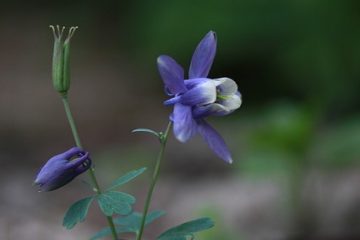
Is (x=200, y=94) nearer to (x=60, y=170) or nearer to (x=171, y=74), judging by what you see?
(x=171, y=74)

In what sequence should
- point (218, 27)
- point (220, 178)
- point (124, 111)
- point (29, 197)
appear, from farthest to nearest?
point (124, 111) → point (218, 27) → point (220, 178) → point (29, 197)

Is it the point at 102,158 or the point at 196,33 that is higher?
the point at 196,33

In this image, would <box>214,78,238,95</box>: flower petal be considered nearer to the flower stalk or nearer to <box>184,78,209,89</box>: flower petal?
<box>184,78,209,89</box>: flower petal

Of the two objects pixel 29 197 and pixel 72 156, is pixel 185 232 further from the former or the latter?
pixel 29 197

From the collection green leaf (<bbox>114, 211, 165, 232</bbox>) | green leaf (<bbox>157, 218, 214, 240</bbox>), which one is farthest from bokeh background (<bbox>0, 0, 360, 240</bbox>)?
green leaf (<bbox>157, 218, 214, 240</bbox>)

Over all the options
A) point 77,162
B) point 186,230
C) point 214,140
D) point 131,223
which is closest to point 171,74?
point 214,140

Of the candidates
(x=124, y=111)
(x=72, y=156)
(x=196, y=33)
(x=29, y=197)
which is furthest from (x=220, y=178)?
(x=72, y=156)
